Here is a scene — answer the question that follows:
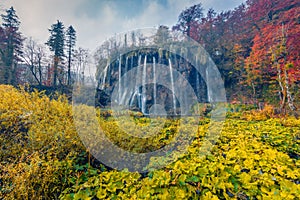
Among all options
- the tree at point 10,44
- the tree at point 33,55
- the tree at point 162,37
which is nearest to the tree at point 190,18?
the tree at point 162,37

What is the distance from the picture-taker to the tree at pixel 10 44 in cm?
1069

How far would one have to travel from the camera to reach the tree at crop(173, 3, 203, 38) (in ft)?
50.3

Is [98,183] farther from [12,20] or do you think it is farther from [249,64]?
[12,20]

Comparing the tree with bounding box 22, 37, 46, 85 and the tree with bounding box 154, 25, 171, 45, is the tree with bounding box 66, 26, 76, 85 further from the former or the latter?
the tree with bounding box 154, 25, 171, 45

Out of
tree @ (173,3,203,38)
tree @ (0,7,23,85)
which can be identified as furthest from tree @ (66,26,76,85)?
tree @ (173,3,203,38)

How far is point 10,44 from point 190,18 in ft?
55.4

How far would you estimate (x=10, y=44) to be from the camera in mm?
11383

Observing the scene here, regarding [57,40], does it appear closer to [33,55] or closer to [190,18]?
[33,55]

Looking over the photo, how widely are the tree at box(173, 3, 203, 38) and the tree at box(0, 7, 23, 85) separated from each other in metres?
15.5

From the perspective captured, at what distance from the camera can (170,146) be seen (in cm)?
206

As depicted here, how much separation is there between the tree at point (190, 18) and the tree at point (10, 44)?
1553 centimetres

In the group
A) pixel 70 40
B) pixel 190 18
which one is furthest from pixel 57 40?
pixel 190 18

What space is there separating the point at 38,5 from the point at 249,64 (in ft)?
38.0

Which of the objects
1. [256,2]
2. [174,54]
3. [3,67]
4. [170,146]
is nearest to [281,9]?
[256,2]
